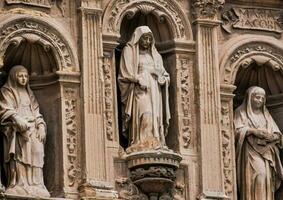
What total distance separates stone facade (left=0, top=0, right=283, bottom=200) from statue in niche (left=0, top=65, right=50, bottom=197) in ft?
1.16

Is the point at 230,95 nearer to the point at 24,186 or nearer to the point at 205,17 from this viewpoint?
the point at 205,17

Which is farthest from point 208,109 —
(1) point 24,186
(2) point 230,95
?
(1) point 24,186

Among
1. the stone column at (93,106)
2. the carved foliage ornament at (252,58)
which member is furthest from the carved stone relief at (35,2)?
the carved foliage ornament at (252,58)

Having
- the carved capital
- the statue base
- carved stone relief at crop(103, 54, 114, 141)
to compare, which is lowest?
the statue base

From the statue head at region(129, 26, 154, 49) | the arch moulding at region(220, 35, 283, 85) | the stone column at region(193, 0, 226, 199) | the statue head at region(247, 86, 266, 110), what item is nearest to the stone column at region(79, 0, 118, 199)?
the statue head at region(129, 26, 154, 49)

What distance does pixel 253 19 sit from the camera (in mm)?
51281

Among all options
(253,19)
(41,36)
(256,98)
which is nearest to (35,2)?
(41,36)

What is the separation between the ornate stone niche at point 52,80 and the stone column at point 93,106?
0.65 feet

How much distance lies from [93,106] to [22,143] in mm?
1404

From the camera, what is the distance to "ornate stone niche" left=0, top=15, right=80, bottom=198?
48625mm

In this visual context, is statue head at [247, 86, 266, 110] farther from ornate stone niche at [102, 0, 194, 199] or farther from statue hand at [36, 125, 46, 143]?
statue hand at [36, 125, 46, 143]

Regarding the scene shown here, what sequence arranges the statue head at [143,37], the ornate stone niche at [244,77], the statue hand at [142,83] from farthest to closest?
the ornate stone niche at [244,77], the statue head at [143,37], the statue hand at [142,83]

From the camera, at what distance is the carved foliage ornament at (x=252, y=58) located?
5072cm

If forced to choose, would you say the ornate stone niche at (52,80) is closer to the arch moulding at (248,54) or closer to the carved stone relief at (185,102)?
the carved stone relief at (185,102)
